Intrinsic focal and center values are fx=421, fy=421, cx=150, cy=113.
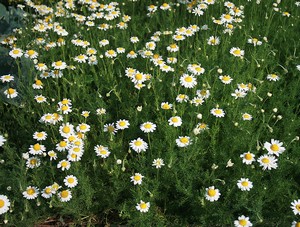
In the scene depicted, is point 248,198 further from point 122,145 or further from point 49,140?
point 49,140

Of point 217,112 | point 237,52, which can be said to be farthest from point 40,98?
point 237,52

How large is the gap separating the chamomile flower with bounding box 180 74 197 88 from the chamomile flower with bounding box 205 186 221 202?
0.97 metres

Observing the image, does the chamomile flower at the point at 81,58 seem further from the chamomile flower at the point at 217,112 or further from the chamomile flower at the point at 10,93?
the chamomile flower at the point at 217,112

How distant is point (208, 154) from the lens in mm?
3465

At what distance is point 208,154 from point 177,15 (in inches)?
86.9

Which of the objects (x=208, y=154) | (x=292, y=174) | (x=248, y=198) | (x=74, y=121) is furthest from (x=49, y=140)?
(x=292, y=174)

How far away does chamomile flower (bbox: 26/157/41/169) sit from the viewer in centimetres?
320

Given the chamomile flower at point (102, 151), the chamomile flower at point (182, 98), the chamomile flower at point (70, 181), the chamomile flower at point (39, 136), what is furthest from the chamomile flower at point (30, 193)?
the chamomile flower at point (182, 98)

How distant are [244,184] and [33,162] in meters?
1.59

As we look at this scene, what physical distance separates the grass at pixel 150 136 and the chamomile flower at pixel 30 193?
0.5 inches

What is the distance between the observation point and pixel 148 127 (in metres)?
3.36

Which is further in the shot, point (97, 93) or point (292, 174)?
point (97, 93)

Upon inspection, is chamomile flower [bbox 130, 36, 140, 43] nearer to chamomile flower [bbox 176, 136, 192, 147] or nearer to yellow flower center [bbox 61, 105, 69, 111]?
yellow flower center [bbox 61, 105, 69, 111]

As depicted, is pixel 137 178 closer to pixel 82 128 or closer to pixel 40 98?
pixel 82 128
